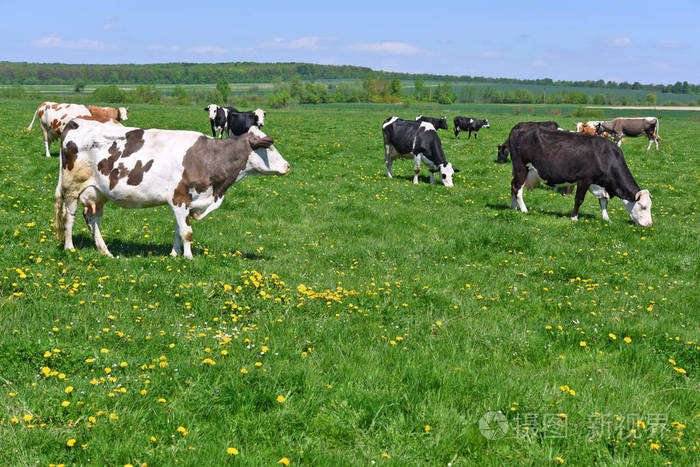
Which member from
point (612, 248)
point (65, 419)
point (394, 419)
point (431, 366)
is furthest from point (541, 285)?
point (65, 419)

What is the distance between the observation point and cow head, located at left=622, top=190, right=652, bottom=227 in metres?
13.2

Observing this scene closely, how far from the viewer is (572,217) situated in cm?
1407

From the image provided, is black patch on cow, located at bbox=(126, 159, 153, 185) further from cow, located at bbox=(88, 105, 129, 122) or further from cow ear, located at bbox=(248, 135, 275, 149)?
cow, located at bbox=(88, 105, 129, 122)

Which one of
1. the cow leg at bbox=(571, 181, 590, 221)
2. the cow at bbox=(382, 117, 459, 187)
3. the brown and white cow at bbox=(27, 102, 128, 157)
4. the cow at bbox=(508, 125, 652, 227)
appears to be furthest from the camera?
the brown and white cow at bbox=(27, 102, 128, 157)

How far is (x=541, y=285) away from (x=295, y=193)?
30.0 feet

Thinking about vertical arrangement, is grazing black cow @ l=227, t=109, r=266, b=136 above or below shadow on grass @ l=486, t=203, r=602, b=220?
above

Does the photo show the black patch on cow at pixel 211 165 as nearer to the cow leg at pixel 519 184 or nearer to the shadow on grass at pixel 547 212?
the shadow on grass at pixel 547 212

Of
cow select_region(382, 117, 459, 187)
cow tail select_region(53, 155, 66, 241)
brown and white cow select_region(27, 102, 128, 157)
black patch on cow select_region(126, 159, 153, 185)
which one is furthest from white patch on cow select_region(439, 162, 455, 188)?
brown and white cow select_region(27, 102, 128, 157)

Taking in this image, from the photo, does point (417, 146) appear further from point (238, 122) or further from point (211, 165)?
point (238, 122)

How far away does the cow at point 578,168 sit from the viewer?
13.6 meters

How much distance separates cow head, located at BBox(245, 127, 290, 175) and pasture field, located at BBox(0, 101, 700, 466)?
1718 millimetres

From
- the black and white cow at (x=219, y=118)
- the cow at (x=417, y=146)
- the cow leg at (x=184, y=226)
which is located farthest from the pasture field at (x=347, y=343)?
the black and white cow at (x=219, y=118)

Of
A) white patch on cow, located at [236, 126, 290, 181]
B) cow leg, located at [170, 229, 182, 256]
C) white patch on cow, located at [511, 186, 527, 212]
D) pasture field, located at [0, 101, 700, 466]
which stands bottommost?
pasture field, located at [0, 101, 700, 466]

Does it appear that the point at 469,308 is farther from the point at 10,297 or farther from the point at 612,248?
the point at 10,297
